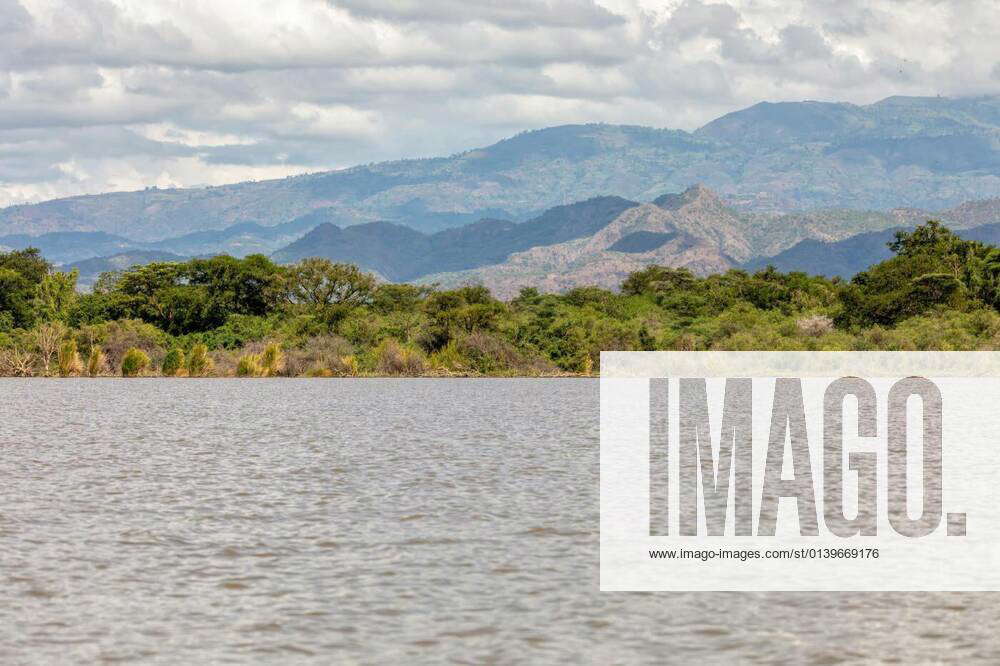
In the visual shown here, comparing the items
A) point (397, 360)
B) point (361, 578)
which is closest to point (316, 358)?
point (397, 360)

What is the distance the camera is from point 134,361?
91.9 m

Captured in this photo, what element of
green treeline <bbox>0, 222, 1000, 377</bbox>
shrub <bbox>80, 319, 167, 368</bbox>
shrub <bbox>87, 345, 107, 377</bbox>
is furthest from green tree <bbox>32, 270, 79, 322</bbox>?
shrub <bbox>87, 345, 107, 377</bbox>

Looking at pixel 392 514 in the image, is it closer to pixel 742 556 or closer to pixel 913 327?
pixel 742 556

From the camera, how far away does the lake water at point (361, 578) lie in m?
13.9

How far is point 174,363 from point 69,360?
7.34 metres

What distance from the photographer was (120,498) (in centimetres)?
2627

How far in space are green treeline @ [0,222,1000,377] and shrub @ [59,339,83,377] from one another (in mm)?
153

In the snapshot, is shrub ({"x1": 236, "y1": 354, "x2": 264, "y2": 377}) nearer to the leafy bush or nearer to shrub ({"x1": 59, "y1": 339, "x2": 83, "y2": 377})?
the leafy bush

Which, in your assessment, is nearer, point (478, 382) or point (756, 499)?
point (756, 499)

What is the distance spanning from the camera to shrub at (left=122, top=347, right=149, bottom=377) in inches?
3605

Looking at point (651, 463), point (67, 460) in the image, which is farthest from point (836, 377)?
point (67, 460)

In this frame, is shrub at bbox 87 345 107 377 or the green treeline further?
the green treeline

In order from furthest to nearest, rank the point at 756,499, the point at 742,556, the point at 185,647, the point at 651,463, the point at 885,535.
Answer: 1. the point at 651,463
2. the point at 756,499
3. the point at 885,535
4. the point at 742,556
5. the point at 185,647

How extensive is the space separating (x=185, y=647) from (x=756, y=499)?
49.0ft
